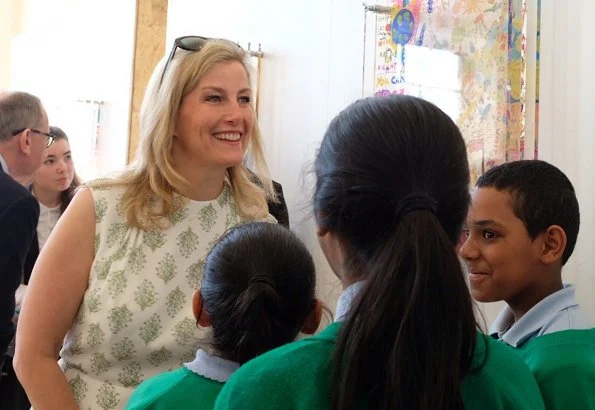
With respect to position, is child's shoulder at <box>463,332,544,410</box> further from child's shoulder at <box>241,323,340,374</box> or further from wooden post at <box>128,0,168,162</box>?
wooden post at <box>128,0,168,162</box>

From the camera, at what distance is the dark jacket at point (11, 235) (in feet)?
7.22

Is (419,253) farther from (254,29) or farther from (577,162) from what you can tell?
(254,29)

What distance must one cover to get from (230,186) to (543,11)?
951mm

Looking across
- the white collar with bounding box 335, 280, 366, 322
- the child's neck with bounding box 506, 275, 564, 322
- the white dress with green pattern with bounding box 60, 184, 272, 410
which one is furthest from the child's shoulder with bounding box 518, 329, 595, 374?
the white dress with green pattern with bounding box 60, 184, 272, 410

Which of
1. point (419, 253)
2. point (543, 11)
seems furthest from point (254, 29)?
point (419, 253)

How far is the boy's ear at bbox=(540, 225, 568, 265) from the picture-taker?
5.10 feet

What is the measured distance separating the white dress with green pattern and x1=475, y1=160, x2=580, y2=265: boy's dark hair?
0.69 metres

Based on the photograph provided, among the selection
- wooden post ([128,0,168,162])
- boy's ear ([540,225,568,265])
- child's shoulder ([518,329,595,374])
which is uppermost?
wooden post ([128,0,168,162])

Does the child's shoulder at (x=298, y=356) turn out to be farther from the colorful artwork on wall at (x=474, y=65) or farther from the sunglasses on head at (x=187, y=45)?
the colorful artwork on wall at (x=474, y=65)

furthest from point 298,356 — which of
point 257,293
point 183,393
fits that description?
point 183,393

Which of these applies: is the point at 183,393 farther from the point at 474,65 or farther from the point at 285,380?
the point at 474,65

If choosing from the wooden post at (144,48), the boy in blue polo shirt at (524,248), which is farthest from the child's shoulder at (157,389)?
the wooden post at (144,48)

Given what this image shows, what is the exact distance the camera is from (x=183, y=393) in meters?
1.22

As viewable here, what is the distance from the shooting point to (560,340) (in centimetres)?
129
